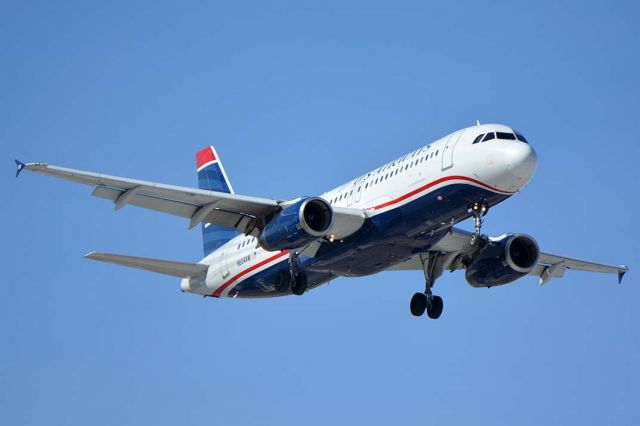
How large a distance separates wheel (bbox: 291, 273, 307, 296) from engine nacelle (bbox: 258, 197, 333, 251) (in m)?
2.87

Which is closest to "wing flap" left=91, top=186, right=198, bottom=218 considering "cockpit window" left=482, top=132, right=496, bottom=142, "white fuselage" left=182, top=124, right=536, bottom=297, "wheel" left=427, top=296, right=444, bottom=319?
"white fuselage" left=182, top=124, right=536, bottom=297

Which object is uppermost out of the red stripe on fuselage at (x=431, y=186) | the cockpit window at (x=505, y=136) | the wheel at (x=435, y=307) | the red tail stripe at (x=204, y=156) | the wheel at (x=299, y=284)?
the red tail stripe at (x=204, y=156)

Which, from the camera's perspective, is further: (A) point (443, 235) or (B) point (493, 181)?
(A) point (443, 235)

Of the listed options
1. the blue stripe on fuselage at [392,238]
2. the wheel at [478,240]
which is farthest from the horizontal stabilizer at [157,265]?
the wheel at [478,240]

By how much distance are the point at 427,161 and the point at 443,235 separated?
320cm

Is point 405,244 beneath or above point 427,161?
beneath

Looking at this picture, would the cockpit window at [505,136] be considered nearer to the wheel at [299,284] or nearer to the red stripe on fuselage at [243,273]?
the wheel at [299,284]

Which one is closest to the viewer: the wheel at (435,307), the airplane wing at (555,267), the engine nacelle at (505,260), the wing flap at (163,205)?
the wing flap at (163,205)

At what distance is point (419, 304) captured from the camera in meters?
45.9

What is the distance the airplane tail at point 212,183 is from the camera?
50.9m

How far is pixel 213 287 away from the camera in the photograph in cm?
4741

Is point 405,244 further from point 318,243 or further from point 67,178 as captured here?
point 67,178

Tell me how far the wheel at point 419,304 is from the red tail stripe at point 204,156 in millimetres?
13809

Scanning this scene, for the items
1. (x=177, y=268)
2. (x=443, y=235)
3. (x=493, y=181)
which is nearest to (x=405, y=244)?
(x=443, y=235)
